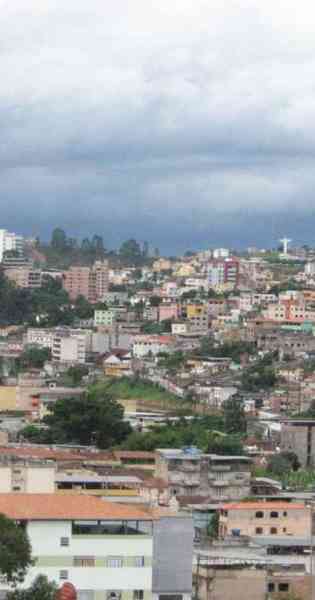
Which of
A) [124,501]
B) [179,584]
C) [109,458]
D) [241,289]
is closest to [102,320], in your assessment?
[241,289]

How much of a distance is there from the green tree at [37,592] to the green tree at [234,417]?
4330 cm

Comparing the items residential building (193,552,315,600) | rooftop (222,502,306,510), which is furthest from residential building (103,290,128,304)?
residential building (193,552,315,600)

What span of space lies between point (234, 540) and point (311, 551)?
2.21m

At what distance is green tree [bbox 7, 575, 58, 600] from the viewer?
95.9 ft

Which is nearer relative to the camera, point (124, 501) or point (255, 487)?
point (124, 501)

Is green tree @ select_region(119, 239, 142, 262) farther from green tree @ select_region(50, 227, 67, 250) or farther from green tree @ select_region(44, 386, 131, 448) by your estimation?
green tree @ select_region(44, 386, 131, 448)

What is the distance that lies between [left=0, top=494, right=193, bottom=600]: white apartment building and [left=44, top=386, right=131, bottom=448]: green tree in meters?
35.8

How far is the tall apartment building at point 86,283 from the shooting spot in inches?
5197

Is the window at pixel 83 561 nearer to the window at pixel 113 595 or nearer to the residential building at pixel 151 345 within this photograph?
the window at pixel 113 595

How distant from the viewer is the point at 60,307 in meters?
122

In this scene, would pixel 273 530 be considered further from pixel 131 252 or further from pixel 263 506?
pixel 131 252

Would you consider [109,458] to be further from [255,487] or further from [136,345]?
[136,345]

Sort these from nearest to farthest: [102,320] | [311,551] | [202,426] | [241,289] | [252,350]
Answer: [311,551]
[202,426]
[252,350]
[102,320]
[241,289]

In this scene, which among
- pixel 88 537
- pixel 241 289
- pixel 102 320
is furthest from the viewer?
pixel 241 289
